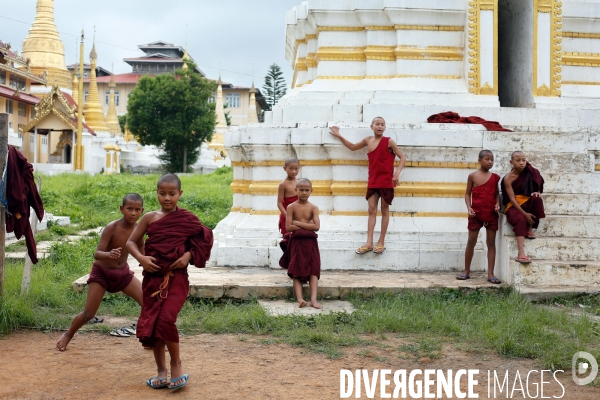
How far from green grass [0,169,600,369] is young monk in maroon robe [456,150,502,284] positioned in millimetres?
635

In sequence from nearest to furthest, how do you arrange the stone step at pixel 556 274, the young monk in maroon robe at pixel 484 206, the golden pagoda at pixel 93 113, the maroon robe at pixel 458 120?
1. the stone step at pixel 556 274
2. the young monk in maroon robe at pixel 484 206
3. the maroon robe at pixel 458 120
4. the golden pagoda at pixel 93 113

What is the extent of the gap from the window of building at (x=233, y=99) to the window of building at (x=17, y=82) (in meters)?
31.4

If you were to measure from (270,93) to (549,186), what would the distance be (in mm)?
49967

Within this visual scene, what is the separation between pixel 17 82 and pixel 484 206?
119 feet

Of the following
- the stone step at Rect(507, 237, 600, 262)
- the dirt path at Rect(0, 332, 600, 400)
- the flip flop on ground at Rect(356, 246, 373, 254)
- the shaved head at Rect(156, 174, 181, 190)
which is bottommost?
the dirt path at Rect(0, 332, 600, 400)

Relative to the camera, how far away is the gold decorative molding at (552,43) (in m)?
9.57

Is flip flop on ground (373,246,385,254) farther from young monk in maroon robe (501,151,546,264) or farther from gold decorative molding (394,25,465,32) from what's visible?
gold decorative molding (394,25,465,32)

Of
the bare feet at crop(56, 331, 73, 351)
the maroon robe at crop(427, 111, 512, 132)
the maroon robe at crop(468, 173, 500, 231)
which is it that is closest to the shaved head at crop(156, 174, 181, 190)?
the bare feet at crop(56, 331, 73, 351)

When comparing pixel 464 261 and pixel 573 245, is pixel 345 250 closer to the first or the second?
pixel 464 261

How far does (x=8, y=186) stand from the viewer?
6.18 m

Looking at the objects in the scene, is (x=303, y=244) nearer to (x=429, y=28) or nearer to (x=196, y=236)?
(x=196, y=236)

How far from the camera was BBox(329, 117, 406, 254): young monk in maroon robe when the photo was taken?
8109mm

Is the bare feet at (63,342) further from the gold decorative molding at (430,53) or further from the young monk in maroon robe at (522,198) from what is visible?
the gold decorative molding at (430,53)

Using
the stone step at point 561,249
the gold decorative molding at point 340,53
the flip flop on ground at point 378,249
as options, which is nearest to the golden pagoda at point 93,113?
the gold decorative molding at point 340,53
